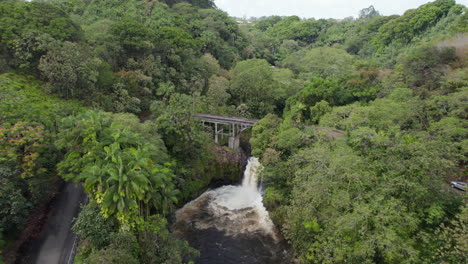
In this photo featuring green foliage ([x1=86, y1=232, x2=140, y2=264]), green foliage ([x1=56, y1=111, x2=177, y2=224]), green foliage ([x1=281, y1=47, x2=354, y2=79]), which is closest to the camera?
green foliage ([x1=86, y1=232, x2=140, y2=264])

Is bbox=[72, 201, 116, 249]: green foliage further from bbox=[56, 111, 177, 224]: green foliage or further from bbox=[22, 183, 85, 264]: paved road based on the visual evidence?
bbox=[22, 183, 85, 264]: paved road

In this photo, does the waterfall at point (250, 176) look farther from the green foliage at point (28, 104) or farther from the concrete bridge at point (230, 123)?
the green foliage at point (28, 104)

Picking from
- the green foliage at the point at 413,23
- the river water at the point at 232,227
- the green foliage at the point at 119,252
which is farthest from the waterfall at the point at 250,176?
the green foliage at the point at 413,23

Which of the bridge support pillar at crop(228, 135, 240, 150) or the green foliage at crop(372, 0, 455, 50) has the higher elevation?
the green foliage at crop(372, 0, 455, 50)

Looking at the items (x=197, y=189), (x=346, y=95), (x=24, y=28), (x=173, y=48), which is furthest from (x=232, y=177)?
(x=24, y=28)

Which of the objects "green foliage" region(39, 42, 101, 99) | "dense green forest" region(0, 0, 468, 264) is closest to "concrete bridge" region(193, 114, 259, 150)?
"dense green forest" region(0, 0, 468, 264)

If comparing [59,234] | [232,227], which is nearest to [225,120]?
[232,227]

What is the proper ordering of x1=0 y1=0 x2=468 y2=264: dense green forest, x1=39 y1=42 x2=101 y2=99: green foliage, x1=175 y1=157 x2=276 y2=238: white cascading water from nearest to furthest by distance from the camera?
x1=0 y1=0 x2=468 y2=264: dense green forest, x1=175 y1=157 x2=276 y2=238: white cascading water, x1=39 y1=42 x2=101 y2=99: green foliage
